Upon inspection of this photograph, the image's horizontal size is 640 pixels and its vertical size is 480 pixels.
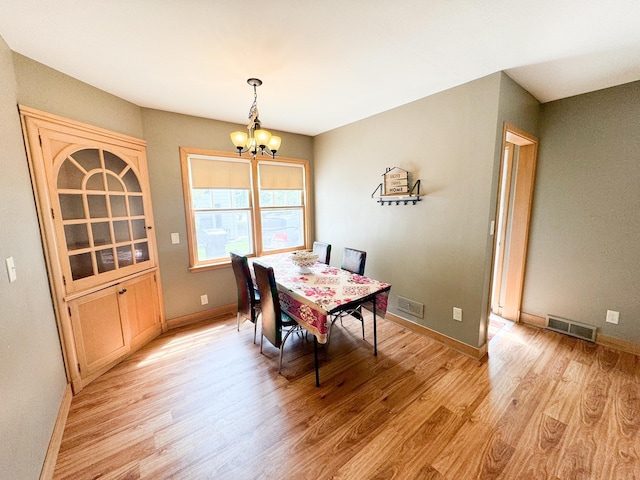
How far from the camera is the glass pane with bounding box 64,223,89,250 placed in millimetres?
1978

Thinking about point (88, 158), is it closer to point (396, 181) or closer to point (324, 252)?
point (324, 252)

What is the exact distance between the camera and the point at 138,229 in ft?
8.43

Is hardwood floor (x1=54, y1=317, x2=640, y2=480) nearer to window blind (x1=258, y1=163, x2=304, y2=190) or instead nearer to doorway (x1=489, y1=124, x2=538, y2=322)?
doorway (x1=489, y1=124, x2=538, y2=322)

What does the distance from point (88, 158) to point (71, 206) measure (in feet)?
1.47

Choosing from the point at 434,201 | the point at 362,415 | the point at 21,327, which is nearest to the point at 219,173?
the point at 21,327

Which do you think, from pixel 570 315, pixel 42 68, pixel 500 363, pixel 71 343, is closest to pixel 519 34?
pixel 500 363

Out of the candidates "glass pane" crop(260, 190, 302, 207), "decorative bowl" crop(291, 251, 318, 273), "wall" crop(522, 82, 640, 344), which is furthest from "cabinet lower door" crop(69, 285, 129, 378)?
"wall" crop(522, 82, 640, 344)

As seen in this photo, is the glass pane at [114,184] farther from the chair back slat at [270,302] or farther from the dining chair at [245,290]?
the chair back slat at [270,302]

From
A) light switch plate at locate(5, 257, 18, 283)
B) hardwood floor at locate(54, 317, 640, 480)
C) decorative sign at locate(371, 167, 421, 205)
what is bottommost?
hardwood floor at locate(54, 317, 640, 480)

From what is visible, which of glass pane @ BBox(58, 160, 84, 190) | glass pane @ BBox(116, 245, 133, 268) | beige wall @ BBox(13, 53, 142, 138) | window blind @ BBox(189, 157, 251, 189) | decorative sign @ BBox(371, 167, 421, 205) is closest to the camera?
beige wall @ BBox(13, 53, 142, 138)

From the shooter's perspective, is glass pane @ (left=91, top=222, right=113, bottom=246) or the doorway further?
the doorway

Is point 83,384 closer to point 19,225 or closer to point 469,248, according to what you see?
point 19,225

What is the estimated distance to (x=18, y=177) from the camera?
5.10ft

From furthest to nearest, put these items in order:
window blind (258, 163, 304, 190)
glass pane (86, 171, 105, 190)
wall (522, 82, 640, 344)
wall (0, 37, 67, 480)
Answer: window blind (258, 163, 304, 190)
wall (522, 82, 640, 344)
glass pane (86, 171, 105, 190)
wall (0, 37, 67, 480)
